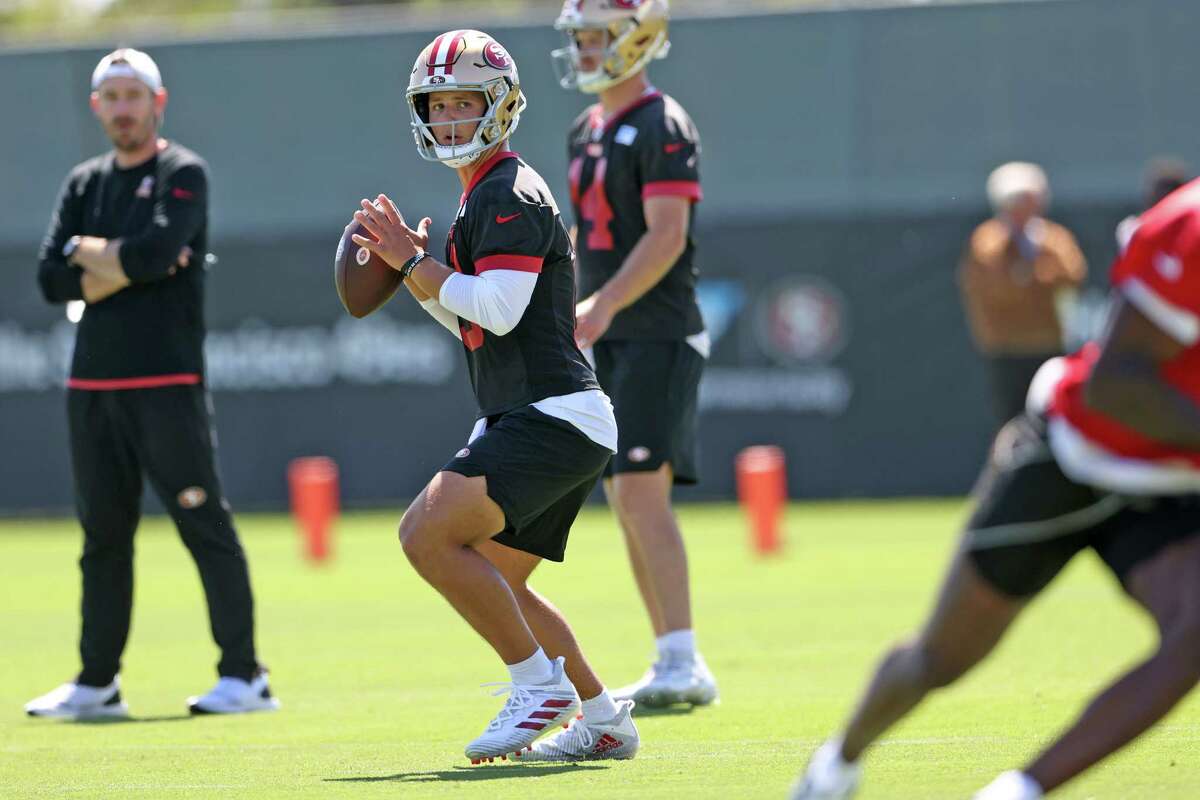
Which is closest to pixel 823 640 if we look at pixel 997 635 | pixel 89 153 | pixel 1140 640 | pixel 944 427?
pixel 1140 640

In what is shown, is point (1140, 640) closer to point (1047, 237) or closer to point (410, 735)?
point (410, 735)

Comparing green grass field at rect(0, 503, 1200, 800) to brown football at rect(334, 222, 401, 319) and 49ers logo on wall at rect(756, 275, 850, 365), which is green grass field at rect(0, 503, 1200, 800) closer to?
brown football at rect(334, 222, 401, 319)

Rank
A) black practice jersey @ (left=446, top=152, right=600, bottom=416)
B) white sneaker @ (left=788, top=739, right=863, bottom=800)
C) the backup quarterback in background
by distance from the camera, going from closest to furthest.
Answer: white sneaker @ (left=788, top=739, right=863, bottom=800) < black practice jersey @ (left=446, top=152, right=600, bottom=416) < the backup quarterback in background

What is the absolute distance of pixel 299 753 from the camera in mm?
6457

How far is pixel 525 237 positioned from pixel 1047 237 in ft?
31.5

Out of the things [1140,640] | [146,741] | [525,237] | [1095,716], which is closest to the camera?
[1095,716]

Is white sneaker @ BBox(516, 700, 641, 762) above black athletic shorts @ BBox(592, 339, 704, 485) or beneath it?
beneath

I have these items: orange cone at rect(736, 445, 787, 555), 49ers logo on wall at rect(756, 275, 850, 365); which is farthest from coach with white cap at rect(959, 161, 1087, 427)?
49ers logo on wall at rect(756, 275, 850, 365)

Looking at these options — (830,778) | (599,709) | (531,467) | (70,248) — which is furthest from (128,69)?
(830,778)

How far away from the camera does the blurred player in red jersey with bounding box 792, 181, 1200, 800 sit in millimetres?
4113

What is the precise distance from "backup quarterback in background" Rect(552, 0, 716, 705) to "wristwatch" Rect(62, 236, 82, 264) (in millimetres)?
2039

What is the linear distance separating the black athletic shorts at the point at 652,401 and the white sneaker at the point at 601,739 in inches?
64.3

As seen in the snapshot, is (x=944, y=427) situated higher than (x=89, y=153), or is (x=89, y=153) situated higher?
(x=89, y=153)

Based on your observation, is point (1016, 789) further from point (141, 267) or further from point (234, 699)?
point (141, 267)
